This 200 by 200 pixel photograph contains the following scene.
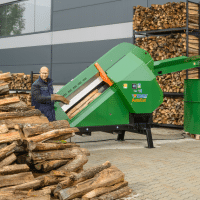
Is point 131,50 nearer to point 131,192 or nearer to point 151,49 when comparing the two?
point 151,49

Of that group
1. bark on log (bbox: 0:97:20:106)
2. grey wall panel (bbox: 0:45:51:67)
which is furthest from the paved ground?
grey wall panel (bbox: 0:45:51:67)

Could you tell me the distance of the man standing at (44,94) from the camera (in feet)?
19.1

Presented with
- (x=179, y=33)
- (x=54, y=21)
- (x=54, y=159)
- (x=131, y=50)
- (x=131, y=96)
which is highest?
(x=54, y=21)

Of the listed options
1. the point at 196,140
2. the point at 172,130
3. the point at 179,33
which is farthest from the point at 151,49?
the point at 196,140

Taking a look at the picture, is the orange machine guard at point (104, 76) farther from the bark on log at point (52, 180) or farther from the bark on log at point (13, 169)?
the bark on log at point (13, 169)

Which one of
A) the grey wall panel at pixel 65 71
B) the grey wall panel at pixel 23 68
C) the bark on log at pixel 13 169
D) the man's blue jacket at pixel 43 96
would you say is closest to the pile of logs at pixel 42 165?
the bark on log at pixel 13 169

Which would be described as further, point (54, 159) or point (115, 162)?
point (115, 162)

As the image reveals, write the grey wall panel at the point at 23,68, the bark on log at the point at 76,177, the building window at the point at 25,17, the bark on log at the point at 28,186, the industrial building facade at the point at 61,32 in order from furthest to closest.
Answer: the grey wall panel at the point at 23,68 < the building window at the point at 25,17 < the industrial building facade at the point at 61,32 < the bark on log at the point at 76,177 < the bark on log at the point at 28,186

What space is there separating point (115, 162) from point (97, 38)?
25.0ft

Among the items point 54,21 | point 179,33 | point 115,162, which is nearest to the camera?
point 115,162

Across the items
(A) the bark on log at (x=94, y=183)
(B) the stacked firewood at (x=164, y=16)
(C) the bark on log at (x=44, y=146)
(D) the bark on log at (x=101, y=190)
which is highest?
(B) the stacked firewood at (x=164, y=16)

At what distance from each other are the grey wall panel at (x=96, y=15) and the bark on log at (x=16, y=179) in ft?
29.3

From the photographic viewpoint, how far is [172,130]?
408 inches

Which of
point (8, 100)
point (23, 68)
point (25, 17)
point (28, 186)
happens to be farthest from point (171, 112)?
point (25, 17)
